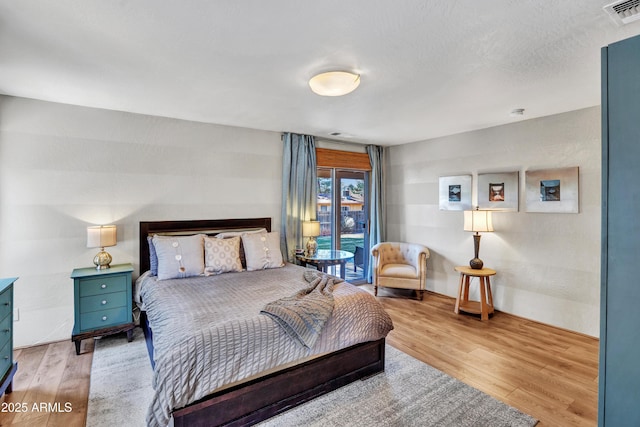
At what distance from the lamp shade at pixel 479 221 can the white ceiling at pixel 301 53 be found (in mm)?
1287

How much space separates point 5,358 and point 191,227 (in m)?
2.05

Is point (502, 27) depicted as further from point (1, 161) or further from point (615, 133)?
point (1, 161)

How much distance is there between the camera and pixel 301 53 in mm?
2162

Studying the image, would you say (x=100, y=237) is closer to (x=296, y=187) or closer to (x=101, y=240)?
(x=101, y=240)

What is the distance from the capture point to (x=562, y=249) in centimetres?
366

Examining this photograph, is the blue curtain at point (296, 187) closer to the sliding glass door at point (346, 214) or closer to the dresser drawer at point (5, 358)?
the sliding glass door at point (346, 214)

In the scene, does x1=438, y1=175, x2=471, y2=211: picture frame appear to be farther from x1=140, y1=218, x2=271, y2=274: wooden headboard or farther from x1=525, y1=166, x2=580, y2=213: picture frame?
x1=140, y1=218, x2=271, y2=274: wooden headboard

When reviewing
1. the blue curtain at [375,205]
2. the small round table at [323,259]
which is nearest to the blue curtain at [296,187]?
the small round table at [323,259]

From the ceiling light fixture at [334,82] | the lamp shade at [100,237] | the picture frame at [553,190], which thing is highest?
the ceiling light fixture at [334,82]

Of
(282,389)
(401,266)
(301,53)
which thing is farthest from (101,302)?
(401,266)

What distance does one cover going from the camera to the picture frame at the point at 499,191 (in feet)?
13.3

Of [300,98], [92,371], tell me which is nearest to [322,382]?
[92,371]

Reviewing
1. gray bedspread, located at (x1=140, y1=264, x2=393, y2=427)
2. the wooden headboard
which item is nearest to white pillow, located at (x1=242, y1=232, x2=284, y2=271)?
the wooden headboard

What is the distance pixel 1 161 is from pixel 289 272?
301 centimetres
